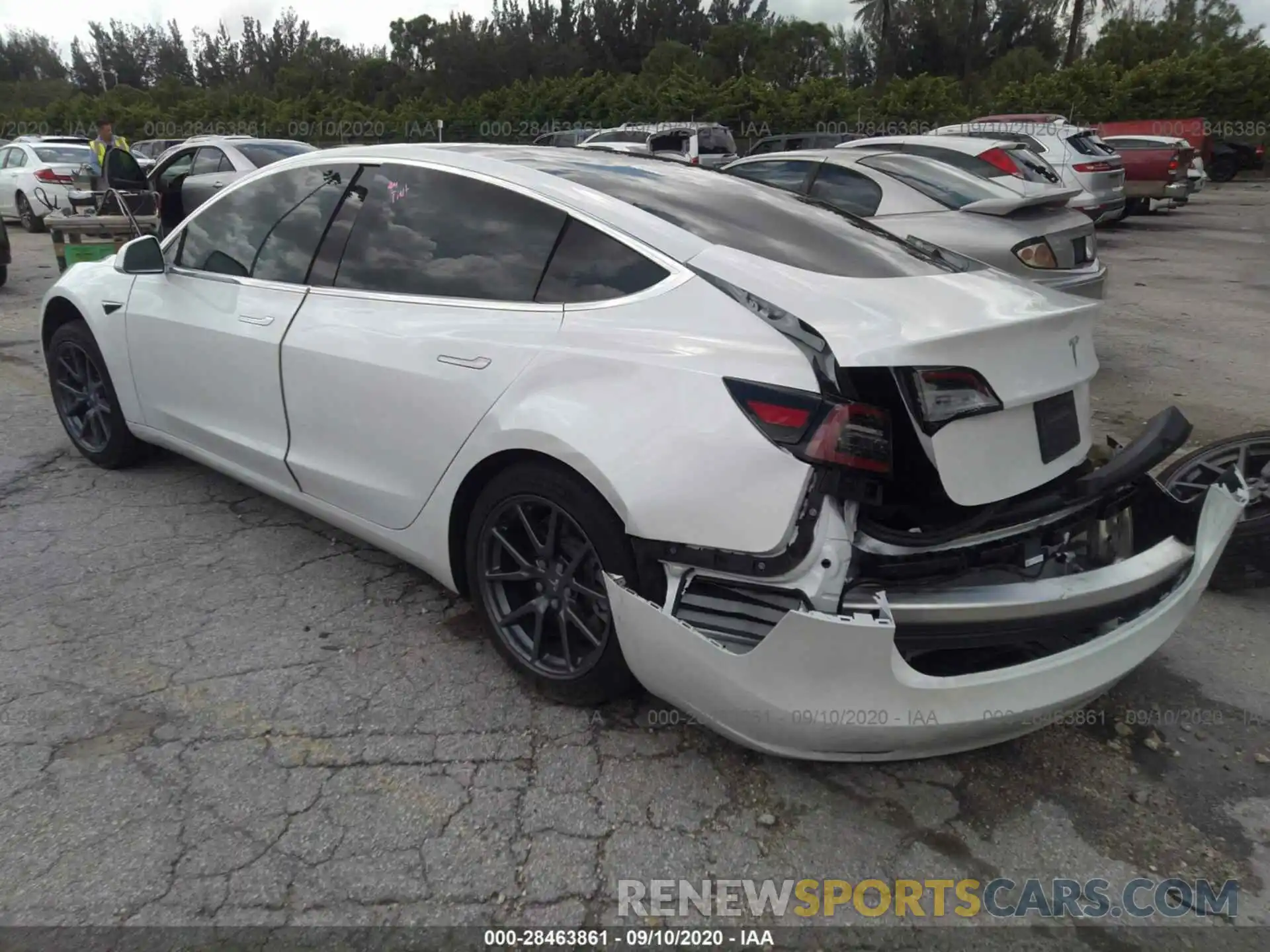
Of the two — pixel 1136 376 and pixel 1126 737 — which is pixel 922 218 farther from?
pixel 1126 737

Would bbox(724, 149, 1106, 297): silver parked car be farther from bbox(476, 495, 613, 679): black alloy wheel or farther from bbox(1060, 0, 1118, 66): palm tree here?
bbox(1060, 0, 1118, 66): palm tree

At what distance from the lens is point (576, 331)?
2619 mm

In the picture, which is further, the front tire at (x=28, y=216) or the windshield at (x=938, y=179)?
the front tire at (x=28, y=216)

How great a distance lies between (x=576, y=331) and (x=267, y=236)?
1.78 m

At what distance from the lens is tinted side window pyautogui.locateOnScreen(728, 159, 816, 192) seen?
7.20 meters

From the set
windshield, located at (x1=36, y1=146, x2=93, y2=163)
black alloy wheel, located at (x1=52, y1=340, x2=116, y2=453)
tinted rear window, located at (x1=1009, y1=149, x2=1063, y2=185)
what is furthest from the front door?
windshield, located at (x1=36, y1=146, x2=93, y2=163)

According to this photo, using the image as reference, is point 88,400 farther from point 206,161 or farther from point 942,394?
point 206,161

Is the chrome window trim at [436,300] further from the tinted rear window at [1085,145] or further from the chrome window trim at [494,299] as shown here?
the tinted rear window at [1085,145]

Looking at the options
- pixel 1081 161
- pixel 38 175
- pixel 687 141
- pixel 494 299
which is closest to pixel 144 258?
pixel 494 299

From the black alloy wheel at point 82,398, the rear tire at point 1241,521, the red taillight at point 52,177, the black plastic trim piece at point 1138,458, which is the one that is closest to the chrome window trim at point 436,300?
the black plastic trim piece at point 1138,458

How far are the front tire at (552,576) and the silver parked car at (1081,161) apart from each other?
11957 mm

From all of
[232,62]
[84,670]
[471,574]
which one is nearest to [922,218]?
[471,574]

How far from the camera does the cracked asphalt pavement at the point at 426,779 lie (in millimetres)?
2225

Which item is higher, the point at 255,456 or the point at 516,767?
the point at 255,456
